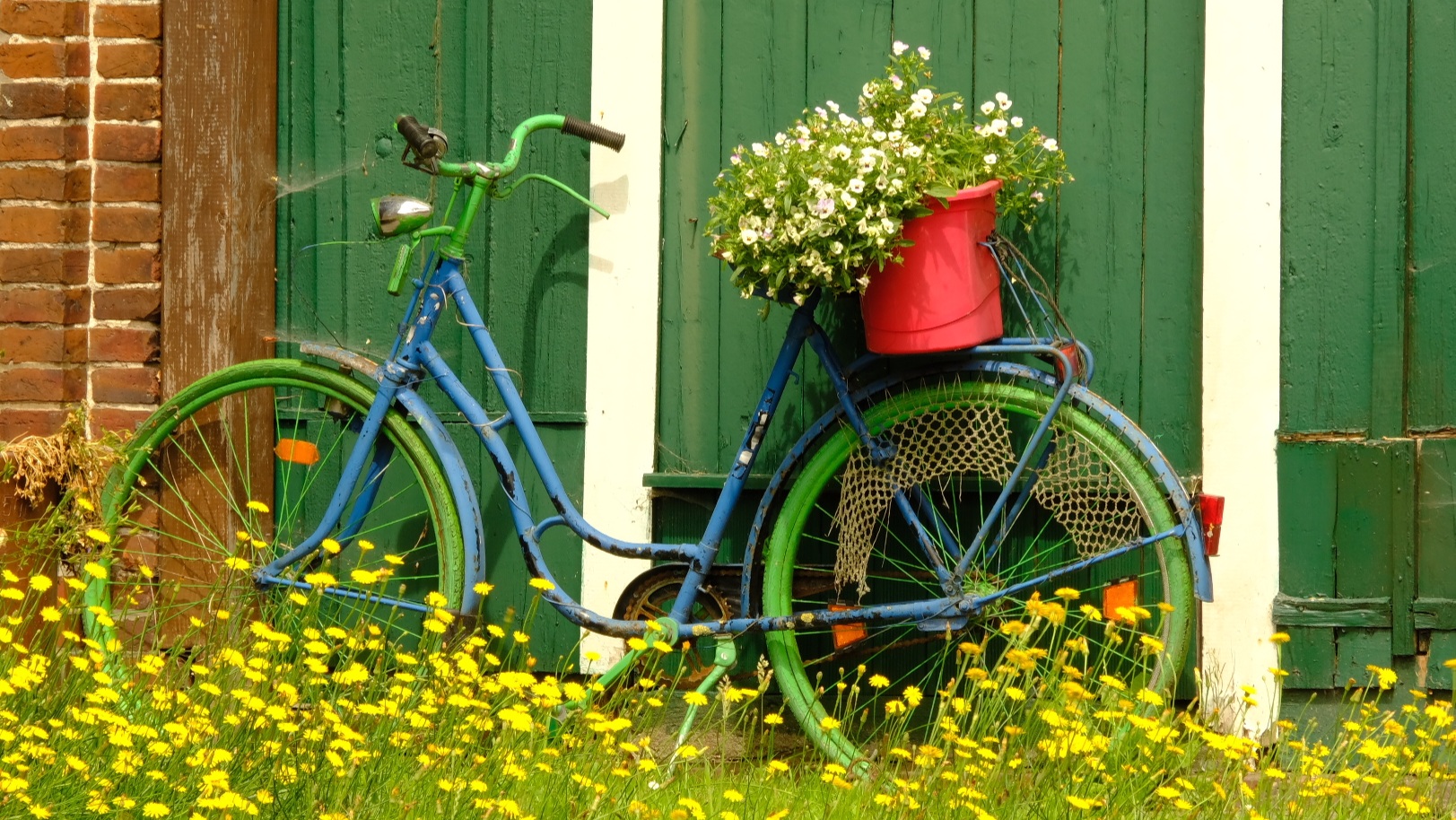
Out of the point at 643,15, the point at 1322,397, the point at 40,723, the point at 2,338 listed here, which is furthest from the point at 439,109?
the point at 1322,397

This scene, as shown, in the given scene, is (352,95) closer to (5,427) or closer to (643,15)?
(643,15)

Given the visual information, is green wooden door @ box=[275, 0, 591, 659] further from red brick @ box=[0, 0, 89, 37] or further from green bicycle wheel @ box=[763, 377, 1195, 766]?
green bicycle wheel @ box=[763, 377, 1195, 766]

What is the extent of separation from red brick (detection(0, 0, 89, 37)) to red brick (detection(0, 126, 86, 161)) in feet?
0.82

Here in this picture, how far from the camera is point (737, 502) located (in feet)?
11.3

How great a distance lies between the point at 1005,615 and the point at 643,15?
5.89 ft

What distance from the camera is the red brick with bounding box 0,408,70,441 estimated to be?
3.60 metres

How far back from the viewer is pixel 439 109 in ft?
12.1

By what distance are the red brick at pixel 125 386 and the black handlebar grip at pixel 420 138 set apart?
1.03m

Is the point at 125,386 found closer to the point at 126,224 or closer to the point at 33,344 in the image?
the point at 33,344

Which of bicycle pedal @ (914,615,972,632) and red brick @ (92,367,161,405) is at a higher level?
red brick @ (92,367,161,405)

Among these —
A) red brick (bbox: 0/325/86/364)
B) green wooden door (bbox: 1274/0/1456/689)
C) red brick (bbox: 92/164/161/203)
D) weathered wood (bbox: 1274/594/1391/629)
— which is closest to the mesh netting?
weathered wood (bbox: 1274/594/1391/629)

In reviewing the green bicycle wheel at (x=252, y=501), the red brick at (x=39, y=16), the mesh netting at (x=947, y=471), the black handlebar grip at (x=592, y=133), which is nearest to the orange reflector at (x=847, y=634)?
the mesh netting at (x=947, y=471)

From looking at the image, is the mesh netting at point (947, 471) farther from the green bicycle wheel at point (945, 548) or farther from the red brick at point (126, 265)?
the red brick at point (126, 265)

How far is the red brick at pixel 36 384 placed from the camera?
3.60 meters
